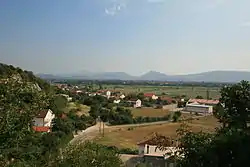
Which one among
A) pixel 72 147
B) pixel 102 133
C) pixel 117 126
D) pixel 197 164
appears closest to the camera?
pixel 197 164

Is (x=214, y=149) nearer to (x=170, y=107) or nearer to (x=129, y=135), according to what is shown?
(x=129, y=135)

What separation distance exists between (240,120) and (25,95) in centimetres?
746

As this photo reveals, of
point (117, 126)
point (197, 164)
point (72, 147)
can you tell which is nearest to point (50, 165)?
point (72, 147)

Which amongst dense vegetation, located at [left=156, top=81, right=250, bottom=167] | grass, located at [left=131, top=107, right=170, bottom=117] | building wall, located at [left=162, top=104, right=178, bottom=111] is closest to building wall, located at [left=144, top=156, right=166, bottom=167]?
dense vegetation, located at [left=156, top=81, right=250, bottom=167]

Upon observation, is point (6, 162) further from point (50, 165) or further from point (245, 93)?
point (245, 93)

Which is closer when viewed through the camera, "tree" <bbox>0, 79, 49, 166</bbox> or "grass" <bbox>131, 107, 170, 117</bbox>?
"tree" <bbox>0, 79, 49, 166</bbox>

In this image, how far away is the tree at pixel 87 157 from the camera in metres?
14.3

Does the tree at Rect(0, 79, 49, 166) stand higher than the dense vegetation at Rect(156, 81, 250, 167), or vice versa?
the tree at Rect(0, 79, 49, 166)

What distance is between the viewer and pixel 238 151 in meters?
9.90

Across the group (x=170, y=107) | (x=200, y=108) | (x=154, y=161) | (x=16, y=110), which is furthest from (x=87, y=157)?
(x=170, y=107)

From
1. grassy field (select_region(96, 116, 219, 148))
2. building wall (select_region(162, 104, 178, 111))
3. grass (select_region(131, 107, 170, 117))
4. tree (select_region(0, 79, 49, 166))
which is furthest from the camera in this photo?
building wall (select_region(162, 104, 178, 111))

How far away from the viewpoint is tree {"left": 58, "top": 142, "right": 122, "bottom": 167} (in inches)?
562

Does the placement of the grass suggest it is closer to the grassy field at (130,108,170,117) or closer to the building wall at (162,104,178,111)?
the grassy field at (130,108,170,117)

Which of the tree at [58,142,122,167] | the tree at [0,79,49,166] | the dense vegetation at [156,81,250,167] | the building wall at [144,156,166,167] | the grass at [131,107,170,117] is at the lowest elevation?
the grass at [131,107,170,117]
